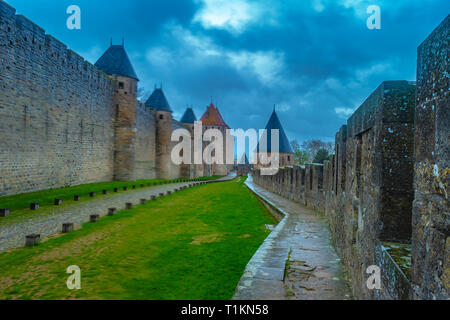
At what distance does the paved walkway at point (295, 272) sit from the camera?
9.53ft

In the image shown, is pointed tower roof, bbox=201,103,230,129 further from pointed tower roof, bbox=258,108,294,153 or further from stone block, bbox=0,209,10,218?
stone block, bbox=0,209,10,218

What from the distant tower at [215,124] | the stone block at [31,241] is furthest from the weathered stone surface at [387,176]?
the distant tower at [215,124]

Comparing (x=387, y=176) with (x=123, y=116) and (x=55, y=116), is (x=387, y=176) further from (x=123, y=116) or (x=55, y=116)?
(x=123, y=116)

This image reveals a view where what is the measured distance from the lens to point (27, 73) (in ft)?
45.3

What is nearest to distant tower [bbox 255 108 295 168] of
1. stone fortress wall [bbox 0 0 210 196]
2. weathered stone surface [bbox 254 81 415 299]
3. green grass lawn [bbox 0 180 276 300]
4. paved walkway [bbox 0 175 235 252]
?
stone fortress wall [bbox 0 0 210 196]

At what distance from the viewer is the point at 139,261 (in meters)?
4.91

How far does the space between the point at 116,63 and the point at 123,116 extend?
4.72 meters

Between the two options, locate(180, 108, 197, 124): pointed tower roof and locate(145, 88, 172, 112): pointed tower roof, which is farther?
locate(180, 108, 197, 124): pointed tower roof

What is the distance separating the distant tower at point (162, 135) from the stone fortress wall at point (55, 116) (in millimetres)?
9248

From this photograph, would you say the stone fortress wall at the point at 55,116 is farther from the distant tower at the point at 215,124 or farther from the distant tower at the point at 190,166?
the distant tower at the point at 215,124

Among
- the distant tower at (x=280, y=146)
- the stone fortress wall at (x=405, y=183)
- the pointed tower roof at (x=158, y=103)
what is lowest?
the stone fortress wall at (x=405, y=183)

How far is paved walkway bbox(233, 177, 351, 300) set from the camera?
114 inches

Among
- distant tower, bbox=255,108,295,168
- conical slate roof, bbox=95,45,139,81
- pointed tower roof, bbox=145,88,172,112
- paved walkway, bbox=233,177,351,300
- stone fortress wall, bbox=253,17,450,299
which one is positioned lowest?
paved walkway, bbox=233,177,351,300
